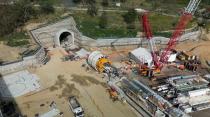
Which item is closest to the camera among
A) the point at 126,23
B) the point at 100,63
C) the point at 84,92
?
the point at 84,92

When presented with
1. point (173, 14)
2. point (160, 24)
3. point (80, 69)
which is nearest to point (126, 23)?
point (160, 24)

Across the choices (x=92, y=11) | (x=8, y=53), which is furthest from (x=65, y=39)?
(x=8, y=53)

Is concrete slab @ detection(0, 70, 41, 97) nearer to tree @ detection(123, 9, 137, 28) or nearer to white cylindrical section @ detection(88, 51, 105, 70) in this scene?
white cylindrical section @ detection(88, 51, 105, 70)

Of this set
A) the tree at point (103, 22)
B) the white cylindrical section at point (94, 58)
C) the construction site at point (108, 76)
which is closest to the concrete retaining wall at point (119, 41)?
the construction site at point (108, 76)

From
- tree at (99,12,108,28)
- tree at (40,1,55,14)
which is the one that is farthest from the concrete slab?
tree at (40,1,55,14)

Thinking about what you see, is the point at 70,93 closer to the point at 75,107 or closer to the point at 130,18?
the point at 75,107

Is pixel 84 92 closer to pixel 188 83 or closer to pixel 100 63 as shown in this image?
pixel 100 63

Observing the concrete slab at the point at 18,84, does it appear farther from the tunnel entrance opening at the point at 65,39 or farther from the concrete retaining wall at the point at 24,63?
the tunnel entrance opening at the point at 65,39
